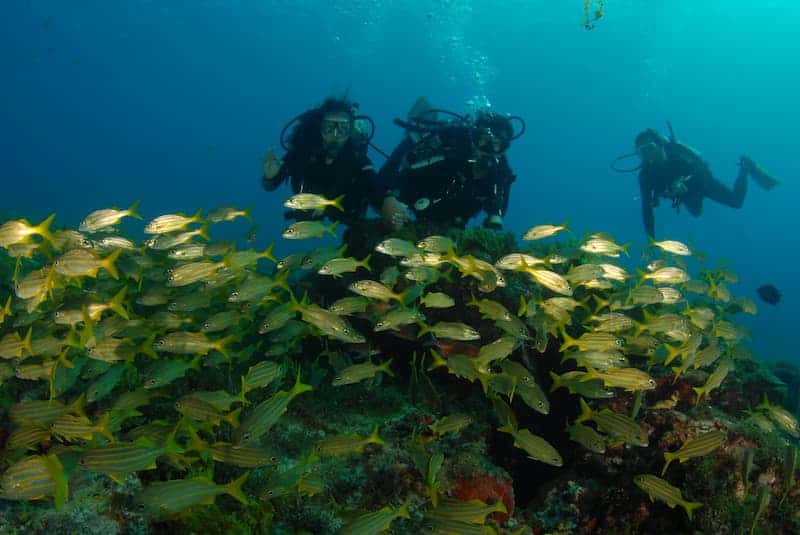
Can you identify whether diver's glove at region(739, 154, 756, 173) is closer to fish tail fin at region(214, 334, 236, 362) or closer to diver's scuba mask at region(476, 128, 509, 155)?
diver's scuba mask at region(476, 128, 509, 155)

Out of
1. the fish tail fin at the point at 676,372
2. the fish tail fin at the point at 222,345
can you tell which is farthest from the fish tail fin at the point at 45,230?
the fish tail fin at the point at 676,372

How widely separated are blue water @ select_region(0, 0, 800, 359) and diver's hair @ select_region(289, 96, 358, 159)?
154 ft

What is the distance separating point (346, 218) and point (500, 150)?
132 inches

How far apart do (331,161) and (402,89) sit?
350 feet

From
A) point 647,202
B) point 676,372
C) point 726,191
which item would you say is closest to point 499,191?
point 676,372

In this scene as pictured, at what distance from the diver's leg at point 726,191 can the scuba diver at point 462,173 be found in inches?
385

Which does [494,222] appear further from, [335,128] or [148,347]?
Result: [148,347]

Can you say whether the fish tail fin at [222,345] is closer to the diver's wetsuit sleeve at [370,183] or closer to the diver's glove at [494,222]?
the diver's wetsuit sleeve at [370,183]

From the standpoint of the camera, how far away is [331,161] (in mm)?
8539

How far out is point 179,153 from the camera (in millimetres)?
121000

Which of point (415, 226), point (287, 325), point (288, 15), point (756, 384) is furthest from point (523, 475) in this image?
point (288, 15)

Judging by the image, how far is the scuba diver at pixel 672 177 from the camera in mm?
13172

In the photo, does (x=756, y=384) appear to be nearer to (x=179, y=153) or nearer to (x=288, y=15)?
(x=288, y=15)

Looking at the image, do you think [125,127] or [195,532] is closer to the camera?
[195,532]
